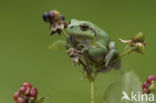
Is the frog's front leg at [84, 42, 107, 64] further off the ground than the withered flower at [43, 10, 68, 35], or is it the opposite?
the withered flower at [43, 10, 68, 35]

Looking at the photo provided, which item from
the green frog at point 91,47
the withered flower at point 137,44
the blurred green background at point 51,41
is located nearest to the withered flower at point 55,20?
the green frog at point 91,47

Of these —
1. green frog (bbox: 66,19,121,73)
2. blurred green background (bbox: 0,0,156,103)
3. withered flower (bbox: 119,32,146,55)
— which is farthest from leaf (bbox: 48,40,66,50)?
blurred green background (bbox: 0,0,156,103)

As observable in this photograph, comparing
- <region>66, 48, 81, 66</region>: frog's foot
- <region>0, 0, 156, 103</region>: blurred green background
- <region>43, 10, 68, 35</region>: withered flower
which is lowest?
<region>66, 48, 81, 66</region>: frog's foot

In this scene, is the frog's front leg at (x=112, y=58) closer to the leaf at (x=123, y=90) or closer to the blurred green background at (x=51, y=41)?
the leaf at (x=123, y=90)

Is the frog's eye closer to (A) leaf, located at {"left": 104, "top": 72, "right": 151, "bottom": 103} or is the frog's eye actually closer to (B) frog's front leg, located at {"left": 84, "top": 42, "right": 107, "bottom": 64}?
(B) frog's front leg, located at {"left": 84, "top": 42, "right": 107, "bottom": 64}

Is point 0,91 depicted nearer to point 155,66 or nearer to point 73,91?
point 73,91

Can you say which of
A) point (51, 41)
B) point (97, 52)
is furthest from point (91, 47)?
point (51, 41)
